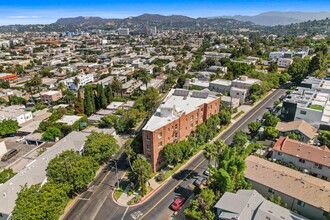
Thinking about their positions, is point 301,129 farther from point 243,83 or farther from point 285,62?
point 285,62

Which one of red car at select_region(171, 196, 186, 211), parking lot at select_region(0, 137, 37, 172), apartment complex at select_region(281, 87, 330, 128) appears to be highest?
apartment complex at select_region(281, 87, 330, 128)

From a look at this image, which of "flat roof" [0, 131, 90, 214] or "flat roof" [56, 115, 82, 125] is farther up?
"flat roof" [0, 131, 90, 214]

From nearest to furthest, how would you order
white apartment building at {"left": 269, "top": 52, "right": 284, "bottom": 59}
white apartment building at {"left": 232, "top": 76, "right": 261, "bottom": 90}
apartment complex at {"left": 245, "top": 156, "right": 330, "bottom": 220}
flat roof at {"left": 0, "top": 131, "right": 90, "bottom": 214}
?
apartment complex at {"left": 245, "top": 156, "right": 330, "bottom": 220}, flat roof at {"left": 0, "top": 131, "right": 90, "bottom": 214}, white apartment building at {"left": 232, "top": 76, "right": 261, "bottom": 90}, white apartment building at {"left": 269, "top": 52, "right": 284, "bottom": 59}

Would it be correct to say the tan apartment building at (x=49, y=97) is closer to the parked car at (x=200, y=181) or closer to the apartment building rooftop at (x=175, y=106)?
the apartment building rooftop at (x=175, y=106)

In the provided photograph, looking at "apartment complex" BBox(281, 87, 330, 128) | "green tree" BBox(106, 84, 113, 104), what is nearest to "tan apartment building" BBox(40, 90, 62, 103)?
"green tree" BBox(106, 84, 113, 104)

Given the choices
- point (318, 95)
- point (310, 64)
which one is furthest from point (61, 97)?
point (310, 64)

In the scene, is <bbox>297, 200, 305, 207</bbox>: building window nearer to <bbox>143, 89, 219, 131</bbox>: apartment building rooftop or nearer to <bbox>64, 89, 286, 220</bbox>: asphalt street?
<bbox>64, 89, 286, 220</bbox>: asphalt street

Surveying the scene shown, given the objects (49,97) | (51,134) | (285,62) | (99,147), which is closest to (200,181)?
(99,147)

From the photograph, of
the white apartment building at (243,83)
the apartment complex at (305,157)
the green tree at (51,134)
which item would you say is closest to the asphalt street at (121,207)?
the apartment complex at (305,157)
